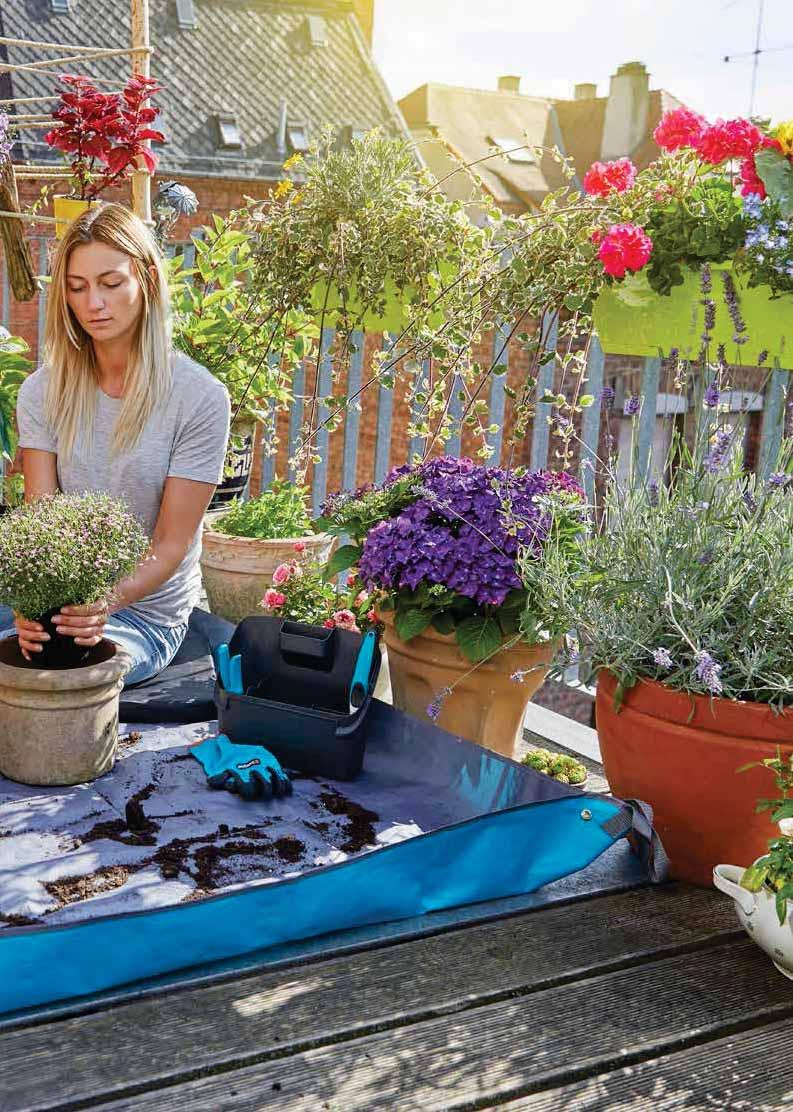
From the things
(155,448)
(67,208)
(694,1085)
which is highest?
(67,208)

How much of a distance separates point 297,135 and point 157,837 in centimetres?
1646

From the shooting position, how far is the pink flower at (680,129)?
7.47 feet

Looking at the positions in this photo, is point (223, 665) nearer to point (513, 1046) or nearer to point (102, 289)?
point (102, 289)

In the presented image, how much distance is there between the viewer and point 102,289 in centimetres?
233

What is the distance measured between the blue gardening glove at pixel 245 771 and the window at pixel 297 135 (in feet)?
51.4

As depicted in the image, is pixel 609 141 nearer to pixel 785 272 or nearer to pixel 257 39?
pixel 257 39

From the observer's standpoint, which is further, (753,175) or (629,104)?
(629,104)

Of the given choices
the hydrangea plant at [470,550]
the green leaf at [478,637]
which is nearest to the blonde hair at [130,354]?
the hydrangea plant at [470,550]

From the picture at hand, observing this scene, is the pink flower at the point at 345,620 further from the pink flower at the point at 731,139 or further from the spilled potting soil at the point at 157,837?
the pink flower at the point at 731,139

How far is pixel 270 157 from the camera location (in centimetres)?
1648

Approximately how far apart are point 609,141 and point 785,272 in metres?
21.2

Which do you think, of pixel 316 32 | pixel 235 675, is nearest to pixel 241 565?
pixel 235 675

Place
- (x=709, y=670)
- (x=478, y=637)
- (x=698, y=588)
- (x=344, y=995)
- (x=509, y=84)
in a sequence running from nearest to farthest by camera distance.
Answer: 1. (x=344, y=995)
2. (x=709, y=670)
3. (x=698, y=588)
4. (x=478, y=637)
5. (x=509, y=84)

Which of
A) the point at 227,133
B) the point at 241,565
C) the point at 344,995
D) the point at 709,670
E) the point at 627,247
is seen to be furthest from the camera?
the point at 227,133
